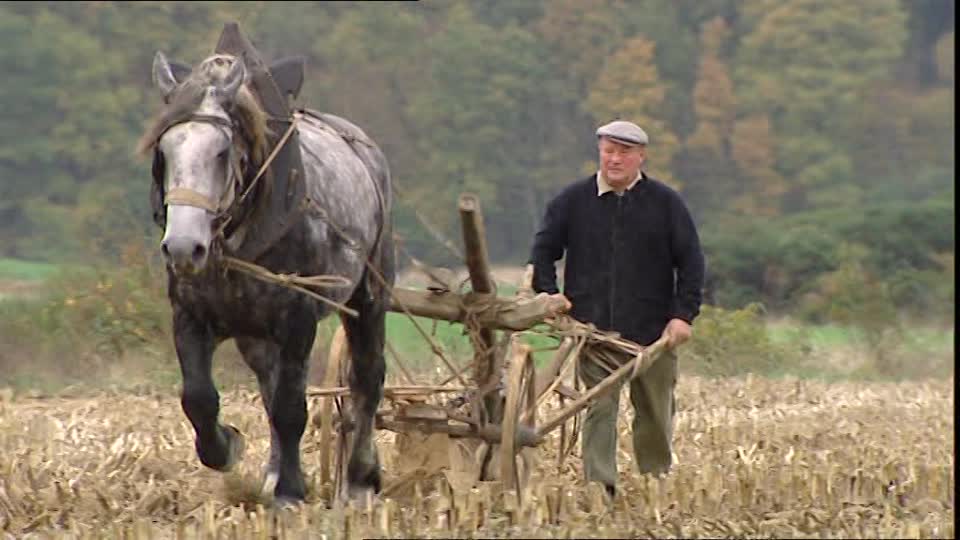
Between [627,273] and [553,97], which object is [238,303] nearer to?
[627,273]

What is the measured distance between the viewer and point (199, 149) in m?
7.45

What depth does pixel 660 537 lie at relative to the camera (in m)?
7.01

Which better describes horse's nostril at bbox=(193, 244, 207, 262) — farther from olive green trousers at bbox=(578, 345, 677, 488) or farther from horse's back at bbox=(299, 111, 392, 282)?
olive green trousers at bbox=(578, 345, 677, 488)

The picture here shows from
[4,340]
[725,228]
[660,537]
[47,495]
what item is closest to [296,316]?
[47,495]

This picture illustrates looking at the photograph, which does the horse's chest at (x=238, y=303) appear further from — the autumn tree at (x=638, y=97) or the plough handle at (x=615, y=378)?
the autumn tree at (x=638, y=97)

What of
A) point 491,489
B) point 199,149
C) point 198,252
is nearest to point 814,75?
point 491,489

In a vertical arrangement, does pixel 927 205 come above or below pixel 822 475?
above

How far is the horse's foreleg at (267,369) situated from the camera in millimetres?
8258

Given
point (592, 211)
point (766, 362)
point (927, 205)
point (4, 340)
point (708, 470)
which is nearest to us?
point (708, 470)

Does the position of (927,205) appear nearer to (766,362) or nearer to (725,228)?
(725,228)

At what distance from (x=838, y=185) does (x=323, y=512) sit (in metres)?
35.8

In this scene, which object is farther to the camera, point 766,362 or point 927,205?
point 927,205

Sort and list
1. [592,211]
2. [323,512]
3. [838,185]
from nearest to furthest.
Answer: [323,512]
[592,211]
[838,185]

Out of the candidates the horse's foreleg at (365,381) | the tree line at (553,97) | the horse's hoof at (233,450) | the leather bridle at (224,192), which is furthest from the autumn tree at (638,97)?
the leather bridle at (224,192)
